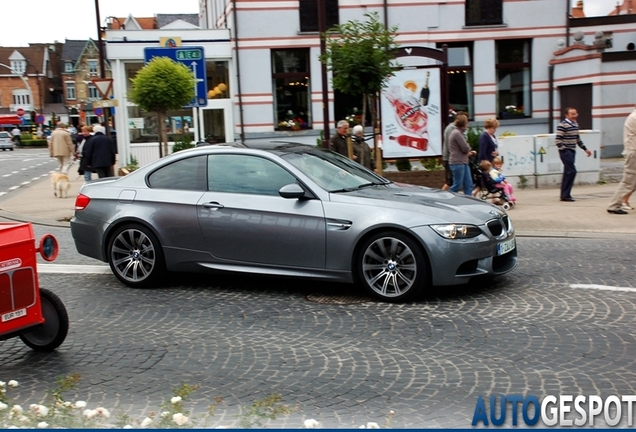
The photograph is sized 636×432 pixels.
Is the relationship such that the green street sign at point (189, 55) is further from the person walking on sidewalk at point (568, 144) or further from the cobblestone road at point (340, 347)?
the cobblestone road at point (340, 347)

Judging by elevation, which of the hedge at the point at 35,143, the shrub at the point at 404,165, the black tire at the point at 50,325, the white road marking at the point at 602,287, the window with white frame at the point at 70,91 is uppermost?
the window with white frame at the point at 70,91

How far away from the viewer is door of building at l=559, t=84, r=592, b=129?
78.3 ft

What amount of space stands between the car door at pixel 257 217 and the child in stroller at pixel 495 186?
7.07m

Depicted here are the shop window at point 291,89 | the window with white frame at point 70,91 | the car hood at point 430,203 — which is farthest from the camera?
the window with white frame at point 70,91

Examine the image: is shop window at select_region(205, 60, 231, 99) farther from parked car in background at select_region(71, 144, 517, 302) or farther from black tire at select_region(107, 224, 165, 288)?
black tire at select_region(107, 224, 165, 288)

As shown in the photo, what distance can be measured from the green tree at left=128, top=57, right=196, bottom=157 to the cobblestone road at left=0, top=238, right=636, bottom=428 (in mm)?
7213

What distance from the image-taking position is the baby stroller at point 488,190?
46.1 feet

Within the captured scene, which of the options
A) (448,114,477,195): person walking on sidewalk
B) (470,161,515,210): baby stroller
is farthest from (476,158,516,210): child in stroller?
(448,114,477,195): person walking on sidewalk

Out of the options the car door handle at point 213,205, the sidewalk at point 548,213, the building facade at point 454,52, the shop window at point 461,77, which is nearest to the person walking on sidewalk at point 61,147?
the sidewalk at point 548,213

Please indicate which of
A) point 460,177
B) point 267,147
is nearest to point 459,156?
point 460,177

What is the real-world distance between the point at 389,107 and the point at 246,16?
1065 cm

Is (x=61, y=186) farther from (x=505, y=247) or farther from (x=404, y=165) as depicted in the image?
(x=505, y=247)

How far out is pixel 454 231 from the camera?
728 centimetres

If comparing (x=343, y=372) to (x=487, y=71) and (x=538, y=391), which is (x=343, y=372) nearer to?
(x=538, y=391)
